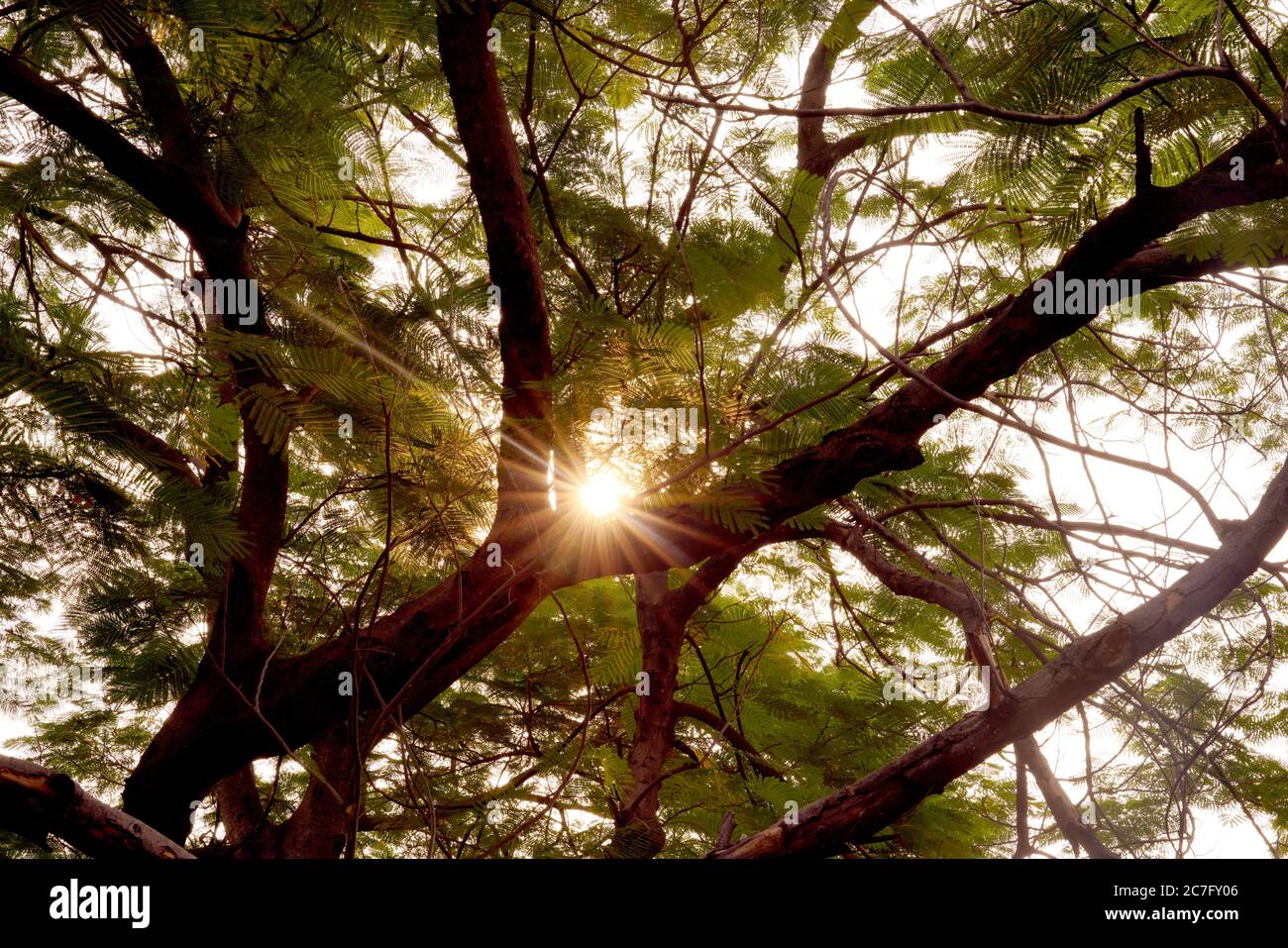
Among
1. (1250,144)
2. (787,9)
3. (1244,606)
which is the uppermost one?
Answer: (787,9)

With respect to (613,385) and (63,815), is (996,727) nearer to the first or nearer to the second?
(613,385)

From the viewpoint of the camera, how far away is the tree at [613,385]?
6.00 feet

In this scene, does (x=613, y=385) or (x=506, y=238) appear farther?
(x=506, y=238)

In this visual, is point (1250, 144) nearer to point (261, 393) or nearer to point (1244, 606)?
point (1244, 606)

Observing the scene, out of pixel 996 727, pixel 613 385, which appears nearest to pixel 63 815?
pixel 613 385

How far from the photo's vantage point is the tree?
1.83 metres

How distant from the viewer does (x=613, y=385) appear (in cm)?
183

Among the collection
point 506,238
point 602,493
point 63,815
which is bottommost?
point 63,815

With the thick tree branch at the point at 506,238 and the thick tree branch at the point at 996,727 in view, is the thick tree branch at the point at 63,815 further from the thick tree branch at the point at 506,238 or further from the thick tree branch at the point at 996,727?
the thick tree branch at the point at 996,727

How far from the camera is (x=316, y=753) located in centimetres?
366

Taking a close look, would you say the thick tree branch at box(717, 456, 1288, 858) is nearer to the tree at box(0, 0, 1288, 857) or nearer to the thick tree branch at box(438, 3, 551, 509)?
the tree at box(0, 0, 1288, 857)

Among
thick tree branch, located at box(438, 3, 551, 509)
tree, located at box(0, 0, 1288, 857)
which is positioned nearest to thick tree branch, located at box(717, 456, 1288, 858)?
tree, located at box(0, 0, 1288, 857)
